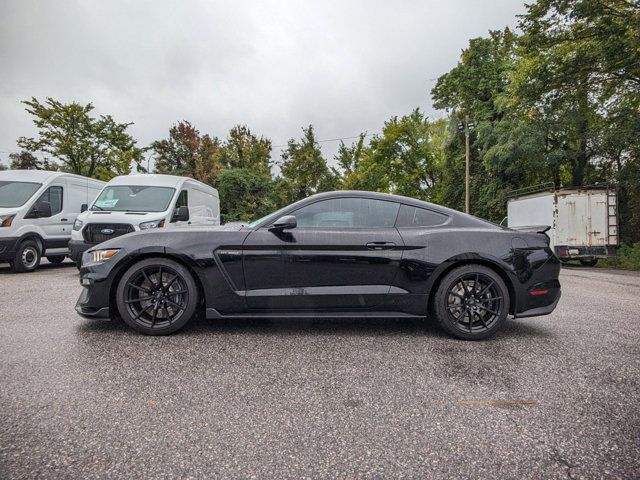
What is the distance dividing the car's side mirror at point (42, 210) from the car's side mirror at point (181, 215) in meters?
3.52

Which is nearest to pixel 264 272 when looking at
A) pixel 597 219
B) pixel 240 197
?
pixel 597 219

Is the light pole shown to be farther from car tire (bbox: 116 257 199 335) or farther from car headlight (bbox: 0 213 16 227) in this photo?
car tire (bbox: 116 257 199 335)

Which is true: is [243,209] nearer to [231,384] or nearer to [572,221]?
[572,221]

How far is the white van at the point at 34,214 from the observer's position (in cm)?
794

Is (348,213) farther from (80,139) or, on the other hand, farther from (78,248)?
(80,139)

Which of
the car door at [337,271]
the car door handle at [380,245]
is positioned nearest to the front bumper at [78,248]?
the car door at [337,271]

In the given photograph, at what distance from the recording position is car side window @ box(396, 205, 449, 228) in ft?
11.4

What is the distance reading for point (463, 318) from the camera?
3316 mm

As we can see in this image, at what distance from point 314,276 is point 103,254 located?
6.41 feet

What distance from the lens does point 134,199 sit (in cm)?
766

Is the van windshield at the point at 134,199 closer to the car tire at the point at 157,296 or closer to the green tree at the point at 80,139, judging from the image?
the car tire at the point at 157,296

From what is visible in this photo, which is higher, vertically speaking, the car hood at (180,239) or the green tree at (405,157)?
the green tree at (405,157)

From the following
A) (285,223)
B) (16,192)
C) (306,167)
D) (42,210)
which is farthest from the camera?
(306,167)

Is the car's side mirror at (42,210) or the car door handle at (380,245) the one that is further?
the car's side mirror at (42,210)
